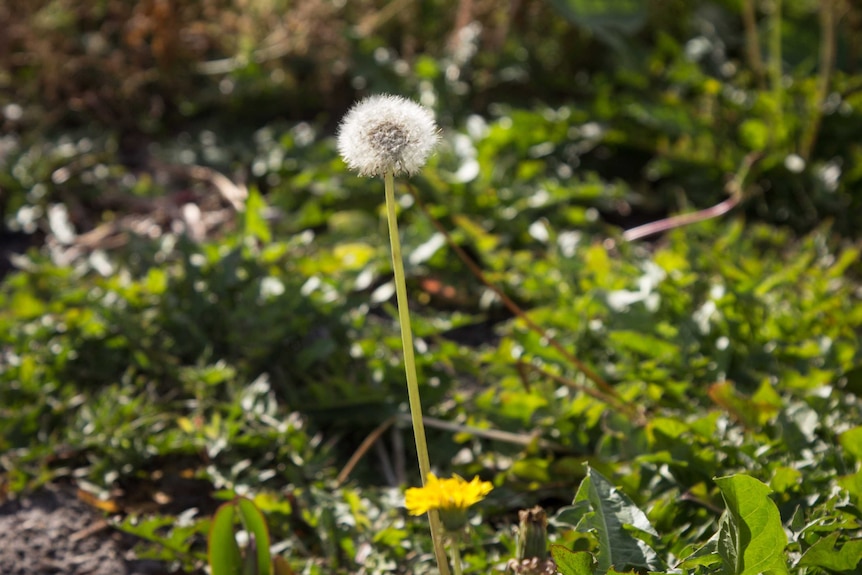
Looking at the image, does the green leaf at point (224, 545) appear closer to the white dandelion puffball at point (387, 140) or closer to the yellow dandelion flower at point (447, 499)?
the yellow dandelion flower at point (447, 499)

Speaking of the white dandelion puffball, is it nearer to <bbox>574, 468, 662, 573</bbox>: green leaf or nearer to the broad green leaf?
<bbox>574, 468, 662, 573</bbox>: green leaf

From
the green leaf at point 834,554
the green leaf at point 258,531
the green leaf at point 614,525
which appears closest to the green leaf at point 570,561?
the green leaf at point 614,525

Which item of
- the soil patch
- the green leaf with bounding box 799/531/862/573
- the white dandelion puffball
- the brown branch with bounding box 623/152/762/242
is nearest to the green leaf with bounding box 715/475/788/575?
the green leaf with bounding box 799/531/862/573

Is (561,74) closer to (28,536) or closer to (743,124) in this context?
(743,124)

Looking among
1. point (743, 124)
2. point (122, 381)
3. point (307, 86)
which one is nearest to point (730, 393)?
point (122, 381)

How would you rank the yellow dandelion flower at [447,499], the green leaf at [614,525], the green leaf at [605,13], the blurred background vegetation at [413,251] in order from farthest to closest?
1. the green leaf at [605,13]
2. the blurred background vegetation at [413,251]
3. the green leaf at [614,525]
4. the yellow dandelion flower at [447,499]

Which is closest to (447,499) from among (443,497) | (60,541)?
(443,497)
